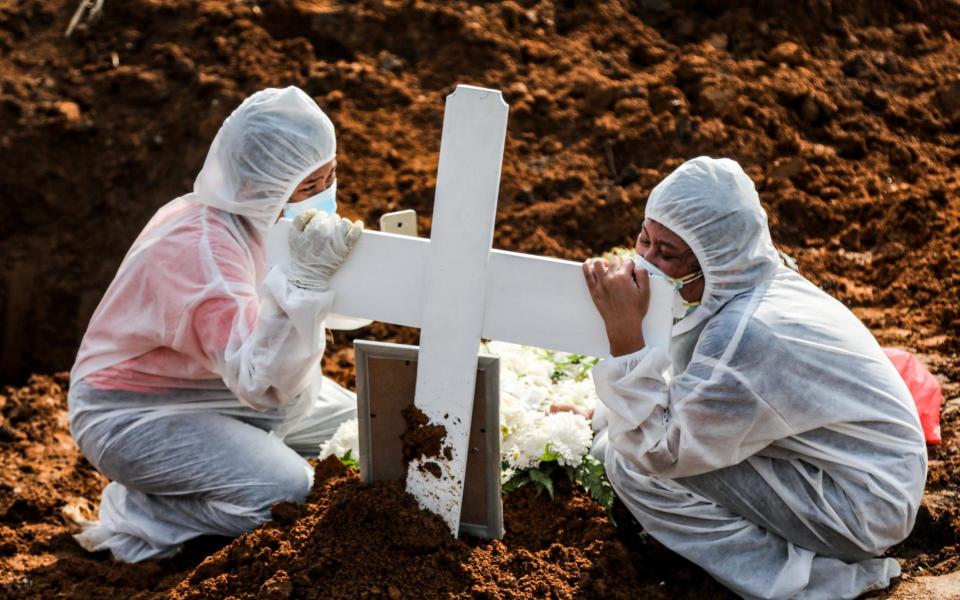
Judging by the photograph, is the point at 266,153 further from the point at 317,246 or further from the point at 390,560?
the point at 390,560

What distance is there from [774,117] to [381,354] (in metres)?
4.39

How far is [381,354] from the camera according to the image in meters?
3.46

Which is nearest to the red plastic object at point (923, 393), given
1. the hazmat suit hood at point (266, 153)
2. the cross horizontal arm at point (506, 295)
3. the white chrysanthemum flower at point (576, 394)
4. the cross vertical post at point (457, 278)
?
the white chrysanthemum flower at point (576, 394)

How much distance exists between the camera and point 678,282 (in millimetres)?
3373

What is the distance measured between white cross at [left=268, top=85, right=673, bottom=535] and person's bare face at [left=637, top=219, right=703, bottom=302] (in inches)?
9.2

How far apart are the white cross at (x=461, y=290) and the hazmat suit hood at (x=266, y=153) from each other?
0.67 m

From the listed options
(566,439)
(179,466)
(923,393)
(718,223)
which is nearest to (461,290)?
(718,223)

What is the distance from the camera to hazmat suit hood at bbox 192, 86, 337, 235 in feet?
13.2

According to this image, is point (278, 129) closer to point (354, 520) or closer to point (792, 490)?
point (354, 520)

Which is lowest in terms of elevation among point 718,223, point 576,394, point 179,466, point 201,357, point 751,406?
point 179,466

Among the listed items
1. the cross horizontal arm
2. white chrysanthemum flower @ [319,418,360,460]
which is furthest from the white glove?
white chrysanthemum flower @ [319,418,360,460]

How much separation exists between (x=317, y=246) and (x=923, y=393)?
8.37 ft

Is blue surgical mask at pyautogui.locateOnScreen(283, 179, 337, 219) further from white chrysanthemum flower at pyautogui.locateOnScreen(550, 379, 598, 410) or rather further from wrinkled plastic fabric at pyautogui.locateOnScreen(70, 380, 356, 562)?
white chrysanthemum flower at pyautogui.locateOnScreen(550, 379, 598, 410)

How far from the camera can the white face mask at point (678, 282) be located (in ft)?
10.9
